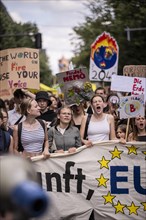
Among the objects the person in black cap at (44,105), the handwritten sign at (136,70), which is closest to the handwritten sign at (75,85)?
the person in black cap at (44,105)

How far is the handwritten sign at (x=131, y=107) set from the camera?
21.9ft

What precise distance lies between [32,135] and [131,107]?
1.43 meters

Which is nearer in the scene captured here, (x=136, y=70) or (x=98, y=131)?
(x=98, y=131)

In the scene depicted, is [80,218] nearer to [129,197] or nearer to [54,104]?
[129,197]

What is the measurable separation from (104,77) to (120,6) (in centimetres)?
1665

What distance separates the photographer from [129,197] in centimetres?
596

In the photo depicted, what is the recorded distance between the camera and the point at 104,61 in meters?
11.9

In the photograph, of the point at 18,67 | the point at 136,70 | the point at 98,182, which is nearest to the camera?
the point at 98,182

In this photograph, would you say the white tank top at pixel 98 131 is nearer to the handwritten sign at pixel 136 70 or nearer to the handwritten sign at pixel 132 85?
the handwritten sign at pixel 132 85

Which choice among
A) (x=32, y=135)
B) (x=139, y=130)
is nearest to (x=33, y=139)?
(x=32, y=135)

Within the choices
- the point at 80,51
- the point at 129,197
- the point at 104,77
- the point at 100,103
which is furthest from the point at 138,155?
the point at 80,51

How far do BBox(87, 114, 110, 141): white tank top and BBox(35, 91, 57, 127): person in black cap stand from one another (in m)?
1.46

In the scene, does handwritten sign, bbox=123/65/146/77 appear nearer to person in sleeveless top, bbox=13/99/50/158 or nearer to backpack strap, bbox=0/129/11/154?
person in sleeveless top, bbox=13/99/50/158

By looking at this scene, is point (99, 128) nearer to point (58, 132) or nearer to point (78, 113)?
point (58, 132)
